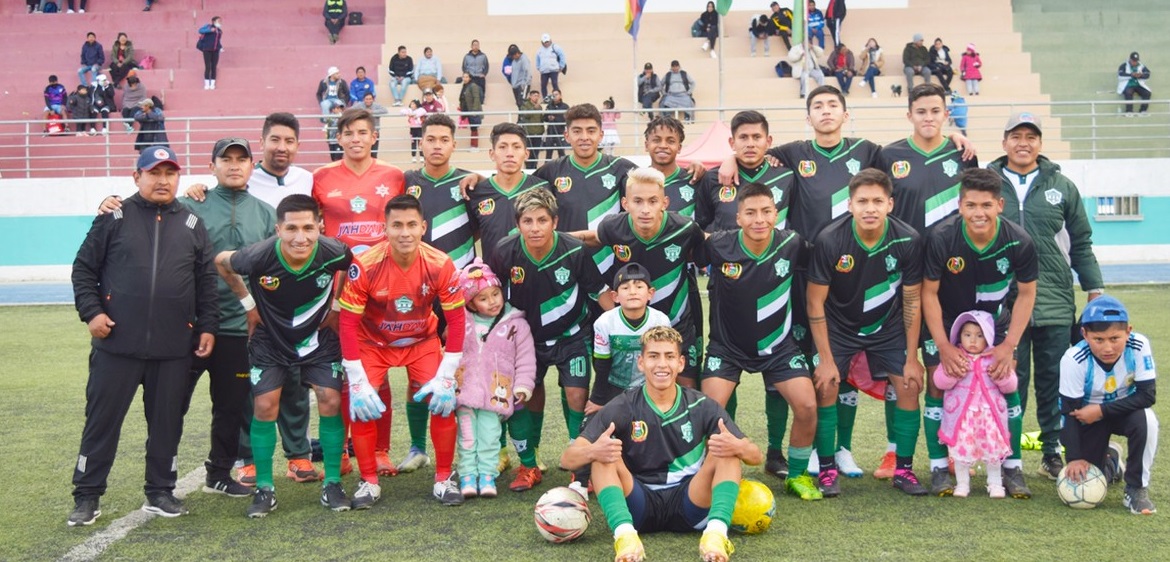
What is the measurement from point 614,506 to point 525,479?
1479mm

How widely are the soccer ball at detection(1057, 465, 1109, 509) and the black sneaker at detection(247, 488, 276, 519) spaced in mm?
4028

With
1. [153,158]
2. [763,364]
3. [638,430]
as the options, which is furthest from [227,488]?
[763,364]

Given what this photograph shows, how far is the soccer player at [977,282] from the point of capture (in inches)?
251

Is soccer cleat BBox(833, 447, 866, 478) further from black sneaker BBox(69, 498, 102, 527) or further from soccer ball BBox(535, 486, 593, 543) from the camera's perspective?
black sneaker BBox(69, 498, 102, 527)

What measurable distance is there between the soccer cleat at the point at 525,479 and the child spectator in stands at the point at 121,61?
75.4ft

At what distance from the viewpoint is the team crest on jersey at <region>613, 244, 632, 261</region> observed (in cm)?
673

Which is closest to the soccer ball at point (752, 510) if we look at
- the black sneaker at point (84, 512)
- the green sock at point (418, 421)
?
the green sock at point (418, 421)

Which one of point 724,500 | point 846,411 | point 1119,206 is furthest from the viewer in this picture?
point 1119,206

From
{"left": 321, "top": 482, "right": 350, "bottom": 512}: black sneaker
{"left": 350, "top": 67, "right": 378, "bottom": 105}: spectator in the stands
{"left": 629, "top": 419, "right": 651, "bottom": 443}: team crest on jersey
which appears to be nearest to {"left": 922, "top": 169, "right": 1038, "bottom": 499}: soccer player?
{"left": 629, "top": 419, "right": 651, "bottom": 443}: team crest on jersey

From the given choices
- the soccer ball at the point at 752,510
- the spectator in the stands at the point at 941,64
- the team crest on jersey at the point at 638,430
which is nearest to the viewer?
the soccer ball at the point at 752,510

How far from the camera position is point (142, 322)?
6.04 m

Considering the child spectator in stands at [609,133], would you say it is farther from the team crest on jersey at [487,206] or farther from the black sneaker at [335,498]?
the black sneaker at [335,498]

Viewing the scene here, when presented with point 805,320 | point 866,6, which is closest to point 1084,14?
point 866,6

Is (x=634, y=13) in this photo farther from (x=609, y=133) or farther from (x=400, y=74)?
(x=400, y=74)
